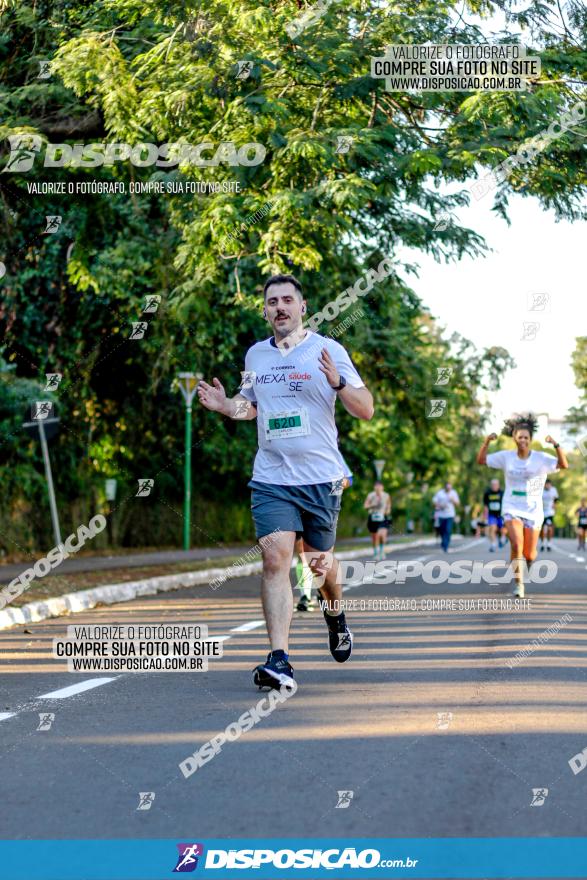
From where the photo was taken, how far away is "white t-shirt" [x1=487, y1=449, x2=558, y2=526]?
15070 mm

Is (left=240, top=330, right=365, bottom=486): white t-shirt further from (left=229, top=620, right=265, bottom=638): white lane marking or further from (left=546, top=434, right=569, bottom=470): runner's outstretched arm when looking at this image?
(left=546, top=434, right=569, bottom=470): runner's outstretched arm

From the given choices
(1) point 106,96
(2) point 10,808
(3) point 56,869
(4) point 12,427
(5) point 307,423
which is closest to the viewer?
(3) point 56,869

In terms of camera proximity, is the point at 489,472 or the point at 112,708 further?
the point at 489,472

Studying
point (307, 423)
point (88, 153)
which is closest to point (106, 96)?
point (88, 153)

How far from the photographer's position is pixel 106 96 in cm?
1507

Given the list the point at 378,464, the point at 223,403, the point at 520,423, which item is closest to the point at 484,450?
the point at 520,423

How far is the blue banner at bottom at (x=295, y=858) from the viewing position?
13.9ft

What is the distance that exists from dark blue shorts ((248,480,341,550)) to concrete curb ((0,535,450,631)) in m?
5.67

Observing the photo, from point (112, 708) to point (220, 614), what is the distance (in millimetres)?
6640

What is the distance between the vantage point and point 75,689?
8.40m

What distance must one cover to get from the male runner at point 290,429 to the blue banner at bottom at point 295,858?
338 cm

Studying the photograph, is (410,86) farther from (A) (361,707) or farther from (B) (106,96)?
(A) (361,707)

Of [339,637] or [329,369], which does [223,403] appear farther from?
[339,637]

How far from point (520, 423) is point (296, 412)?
7.04 m
